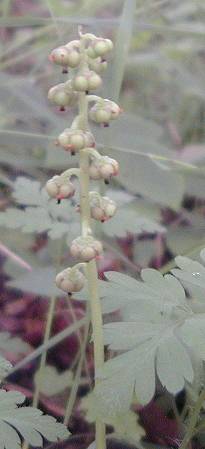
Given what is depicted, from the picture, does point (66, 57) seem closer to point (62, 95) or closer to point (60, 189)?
point (62, 95)

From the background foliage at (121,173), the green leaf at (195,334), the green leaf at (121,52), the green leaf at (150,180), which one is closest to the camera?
the green leaf at (195,334)

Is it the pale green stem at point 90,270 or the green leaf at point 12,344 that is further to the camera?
the green leaf at point 12,344

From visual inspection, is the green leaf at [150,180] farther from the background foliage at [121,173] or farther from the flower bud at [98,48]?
the flower bud at [98,48]

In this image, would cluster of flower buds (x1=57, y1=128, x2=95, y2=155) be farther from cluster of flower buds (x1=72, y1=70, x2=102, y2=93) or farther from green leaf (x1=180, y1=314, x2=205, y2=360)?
green leaf (x1=180, y1=314, x2=205, y2=360)

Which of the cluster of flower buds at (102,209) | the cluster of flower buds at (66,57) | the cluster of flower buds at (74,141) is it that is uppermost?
the cluster of flower buds at (66,57)

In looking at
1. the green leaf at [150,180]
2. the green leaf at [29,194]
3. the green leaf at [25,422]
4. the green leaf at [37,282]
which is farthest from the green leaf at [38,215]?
the green leaf at [25,422]

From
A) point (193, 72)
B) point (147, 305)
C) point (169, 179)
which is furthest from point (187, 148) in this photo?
point (147, 305)
